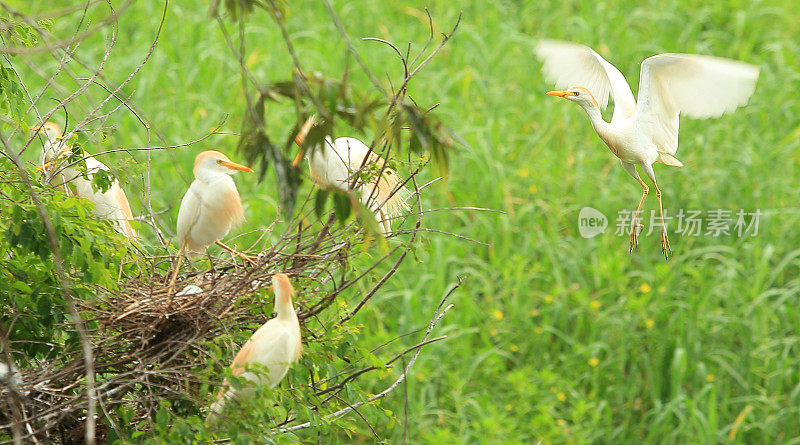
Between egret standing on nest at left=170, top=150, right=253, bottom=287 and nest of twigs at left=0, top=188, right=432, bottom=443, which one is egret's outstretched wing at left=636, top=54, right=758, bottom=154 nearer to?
nest of twigs at left=0, top=188, right=432, bottom=443

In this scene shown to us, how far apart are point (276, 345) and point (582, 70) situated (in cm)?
143

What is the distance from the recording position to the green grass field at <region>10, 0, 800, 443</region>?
6637 millimetres

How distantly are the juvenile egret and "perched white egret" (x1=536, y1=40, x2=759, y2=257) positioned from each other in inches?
41.7

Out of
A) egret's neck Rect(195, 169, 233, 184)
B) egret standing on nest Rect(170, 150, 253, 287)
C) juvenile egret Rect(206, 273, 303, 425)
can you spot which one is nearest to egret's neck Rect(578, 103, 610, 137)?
juvenile egret Rect(206, 273, 303, 425)

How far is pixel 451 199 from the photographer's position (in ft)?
26.1

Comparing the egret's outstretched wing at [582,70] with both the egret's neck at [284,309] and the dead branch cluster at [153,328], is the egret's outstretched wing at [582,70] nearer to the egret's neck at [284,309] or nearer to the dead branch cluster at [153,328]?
the dead branch cluster at [153,328]

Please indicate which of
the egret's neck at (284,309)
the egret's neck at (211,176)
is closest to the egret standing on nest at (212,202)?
the egret's neck at (211,176)

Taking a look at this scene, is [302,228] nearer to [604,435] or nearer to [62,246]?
[62,246]

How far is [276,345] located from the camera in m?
3.01

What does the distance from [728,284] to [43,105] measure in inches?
227

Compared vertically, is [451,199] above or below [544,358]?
above

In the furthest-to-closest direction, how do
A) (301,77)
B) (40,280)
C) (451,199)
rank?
(451,199), (40,280), (301,77)

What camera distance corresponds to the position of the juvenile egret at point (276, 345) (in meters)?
3.00

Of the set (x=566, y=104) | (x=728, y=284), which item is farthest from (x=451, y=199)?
(x=728, y=284)
